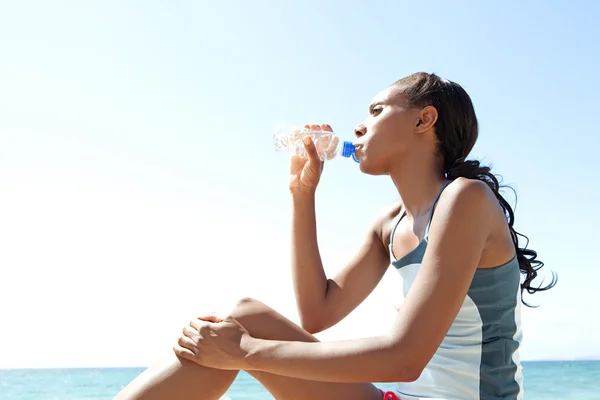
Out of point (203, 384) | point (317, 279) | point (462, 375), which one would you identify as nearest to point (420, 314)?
point (462, 375)

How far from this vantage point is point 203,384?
2311 mm

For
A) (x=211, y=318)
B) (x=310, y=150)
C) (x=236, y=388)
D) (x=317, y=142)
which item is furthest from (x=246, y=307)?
(x=236, y=388)

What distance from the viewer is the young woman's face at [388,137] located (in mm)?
2723

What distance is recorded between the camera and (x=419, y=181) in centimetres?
272

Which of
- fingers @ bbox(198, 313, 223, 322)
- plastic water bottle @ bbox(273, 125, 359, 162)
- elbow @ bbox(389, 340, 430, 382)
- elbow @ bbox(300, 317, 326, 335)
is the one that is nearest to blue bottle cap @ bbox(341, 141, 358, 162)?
plastic water bottle @ bbox(273, 125, 359, 162)

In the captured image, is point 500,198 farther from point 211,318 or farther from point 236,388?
point 236,388

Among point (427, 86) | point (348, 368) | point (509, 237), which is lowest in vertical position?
point (348, 368)

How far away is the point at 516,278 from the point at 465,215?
1.32ft

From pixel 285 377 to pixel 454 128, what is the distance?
119 centimetres

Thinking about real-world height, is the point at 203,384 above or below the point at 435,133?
below

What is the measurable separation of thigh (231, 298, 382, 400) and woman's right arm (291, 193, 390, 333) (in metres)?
0.66

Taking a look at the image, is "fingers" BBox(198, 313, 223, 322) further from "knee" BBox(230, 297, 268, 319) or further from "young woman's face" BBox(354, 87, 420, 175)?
"young woman's face" BBox(354, 87, 420, 175)

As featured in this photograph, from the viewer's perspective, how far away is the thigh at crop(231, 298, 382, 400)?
233 centimetres

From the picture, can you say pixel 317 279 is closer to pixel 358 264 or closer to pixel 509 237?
pixel 358 264
